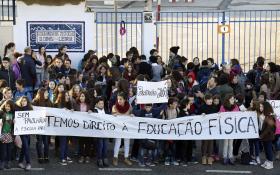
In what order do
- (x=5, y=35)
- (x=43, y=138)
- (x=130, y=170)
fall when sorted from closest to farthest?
1. (x=130, y=170)
2. (x=43, y=138)
3. (x=5, y=35)

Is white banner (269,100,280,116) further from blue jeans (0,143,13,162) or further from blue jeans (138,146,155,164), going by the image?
blue jeans (0,143,13,162)

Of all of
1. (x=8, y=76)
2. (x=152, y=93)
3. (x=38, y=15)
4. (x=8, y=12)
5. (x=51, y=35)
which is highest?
(x=8, y=12)

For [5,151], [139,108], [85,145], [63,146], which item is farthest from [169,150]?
[5,151]

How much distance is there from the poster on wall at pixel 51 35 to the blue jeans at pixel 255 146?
290 inches

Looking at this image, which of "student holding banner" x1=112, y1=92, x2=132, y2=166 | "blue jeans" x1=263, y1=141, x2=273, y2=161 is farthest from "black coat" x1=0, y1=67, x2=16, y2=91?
"blue jeans" x1=263, y1=141, x2=273, y2=161

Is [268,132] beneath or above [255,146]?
above

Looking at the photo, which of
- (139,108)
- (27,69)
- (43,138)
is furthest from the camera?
(27,69)

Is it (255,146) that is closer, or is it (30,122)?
(30,122)

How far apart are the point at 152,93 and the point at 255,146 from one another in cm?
234

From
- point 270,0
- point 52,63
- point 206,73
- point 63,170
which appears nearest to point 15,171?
point 63,170

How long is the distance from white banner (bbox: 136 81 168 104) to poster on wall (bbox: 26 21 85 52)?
220 inches

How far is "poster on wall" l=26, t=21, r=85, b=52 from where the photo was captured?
18891 millimetres

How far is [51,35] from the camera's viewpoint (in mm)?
18891

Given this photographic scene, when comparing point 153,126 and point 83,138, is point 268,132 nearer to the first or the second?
point 153,126
